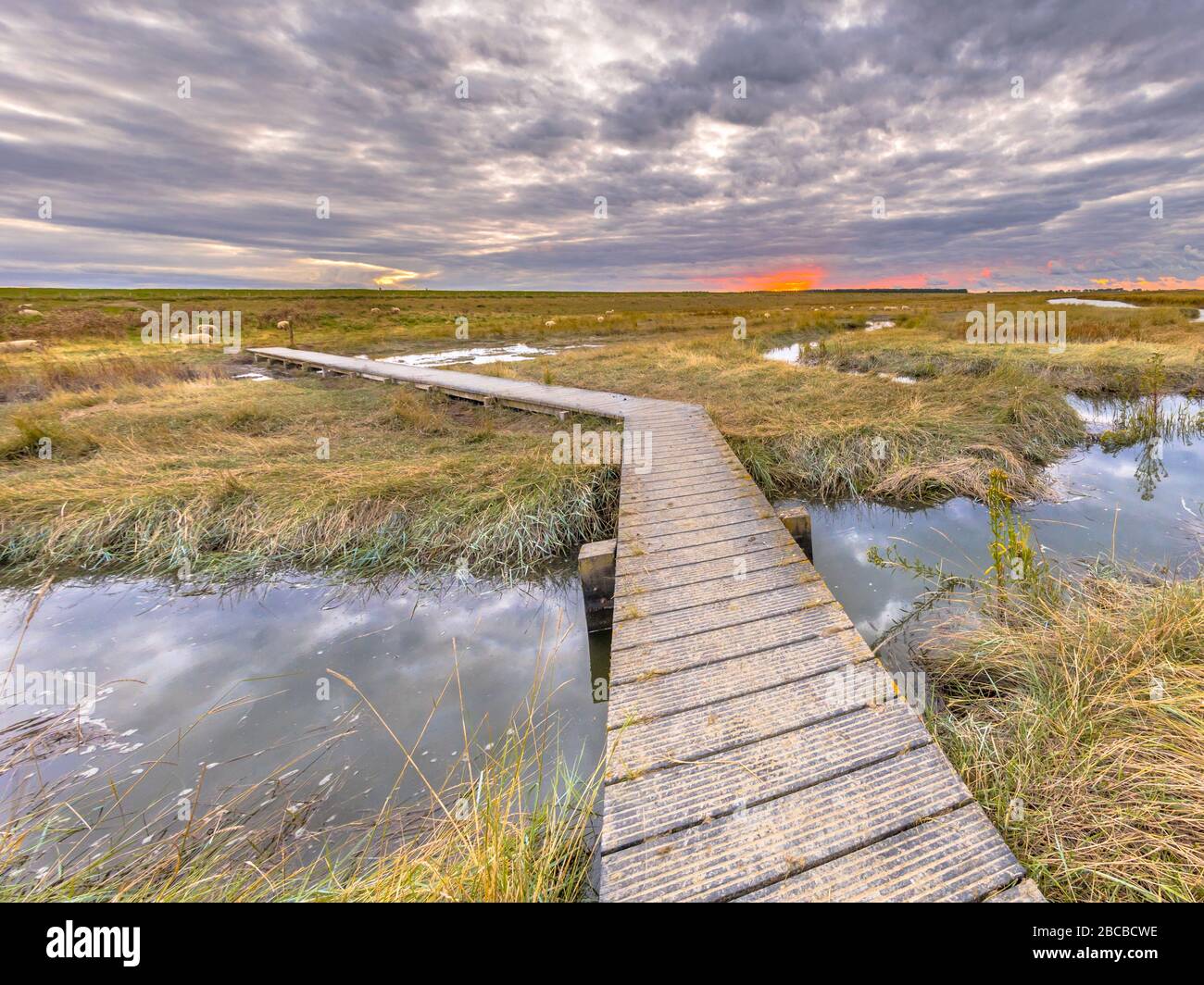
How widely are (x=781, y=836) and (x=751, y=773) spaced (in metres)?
0.28

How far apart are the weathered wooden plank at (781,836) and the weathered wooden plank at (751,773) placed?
4 centimetres

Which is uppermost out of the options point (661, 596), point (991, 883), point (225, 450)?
point (225, 450)

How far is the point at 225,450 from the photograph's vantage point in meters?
7.89

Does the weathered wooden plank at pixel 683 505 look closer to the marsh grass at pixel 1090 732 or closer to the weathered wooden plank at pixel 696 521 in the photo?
the weathered wooden plank at pixel 696 521

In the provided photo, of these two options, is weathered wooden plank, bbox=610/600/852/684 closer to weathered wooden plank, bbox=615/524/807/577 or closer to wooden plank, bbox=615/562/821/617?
wooden plank, bbox=615/562/821/617

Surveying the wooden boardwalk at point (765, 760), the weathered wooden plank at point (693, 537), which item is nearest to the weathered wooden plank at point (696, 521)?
the weathered wooden plank at point (693, 537)

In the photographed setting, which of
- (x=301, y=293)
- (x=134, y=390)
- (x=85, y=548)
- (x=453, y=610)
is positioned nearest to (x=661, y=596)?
(x=453, y=610)

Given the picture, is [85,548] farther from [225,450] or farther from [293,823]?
[293,823]

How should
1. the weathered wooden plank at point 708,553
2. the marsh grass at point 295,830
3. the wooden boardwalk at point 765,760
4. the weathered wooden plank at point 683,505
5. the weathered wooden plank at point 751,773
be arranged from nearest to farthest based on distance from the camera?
the wooden boardwalk at point 765,760 → the marsh grass at point 295,830 → the weathered wooden plank at point 751,773 → the weathered wooden plank at point 708,553 → the weathered wooden plank at point 683,505

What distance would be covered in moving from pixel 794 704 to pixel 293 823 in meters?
2.66

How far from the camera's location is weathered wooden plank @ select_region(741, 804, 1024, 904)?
1.64 meters

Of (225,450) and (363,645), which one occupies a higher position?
(225,450)

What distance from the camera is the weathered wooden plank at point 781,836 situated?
1.71 meters
